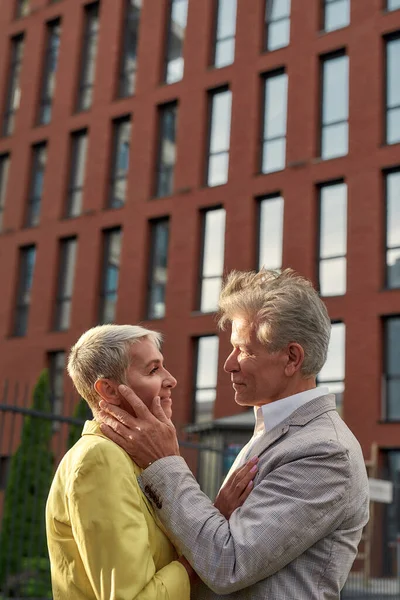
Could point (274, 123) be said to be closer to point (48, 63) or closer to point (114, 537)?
point (48, 63)

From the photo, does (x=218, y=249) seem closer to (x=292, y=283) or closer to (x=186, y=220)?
(x=186, y=220)

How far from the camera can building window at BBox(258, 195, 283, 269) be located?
20.2m

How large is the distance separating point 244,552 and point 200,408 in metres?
18.2

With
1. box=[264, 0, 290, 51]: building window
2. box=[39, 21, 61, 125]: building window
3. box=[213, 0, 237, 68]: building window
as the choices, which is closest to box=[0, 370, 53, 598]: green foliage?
box=[213, 0, 237, 68]: building window

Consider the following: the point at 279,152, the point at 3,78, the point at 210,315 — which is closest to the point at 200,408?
the point at 210,315

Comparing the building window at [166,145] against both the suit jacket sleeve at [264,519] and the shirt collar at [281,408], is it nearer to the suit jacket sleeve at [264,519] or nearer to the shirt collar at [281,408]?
the shirt collar at [281,408]

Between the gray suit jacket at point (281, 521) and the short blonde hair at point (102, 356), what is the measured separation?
1.11 ft

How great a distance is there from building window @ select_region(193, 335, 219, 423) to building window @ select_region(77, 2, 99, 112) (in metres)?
8.61

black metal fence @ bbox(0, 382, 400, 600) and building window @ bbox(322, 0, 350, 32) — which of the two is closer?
black metal fence @ bbox(0, 382, 400, 600)

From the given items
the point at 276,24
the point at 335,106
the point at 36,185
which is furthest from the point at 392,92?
the point at 36,185

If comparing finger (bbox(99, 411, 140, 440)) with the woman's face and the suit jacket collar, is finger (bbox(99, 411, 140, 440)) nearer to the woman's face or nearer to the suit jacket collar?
the woman's face

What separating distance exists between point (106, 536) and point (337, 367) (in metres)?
16.7

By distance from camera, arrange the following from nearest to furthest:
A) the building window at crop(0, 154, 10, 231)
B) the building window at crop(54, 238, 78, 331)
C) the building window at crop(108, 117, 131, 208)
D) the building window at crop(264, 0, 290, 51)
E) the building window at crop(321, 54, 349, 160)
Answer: the building window at crop(321, 54, 349, 160)
the building window at crop(264, 0, 290, 51)
the building window at crop(108, 117, 131, 208)
the building window at crop(54, 238, 78, 331)
the building window at crop(0, 154, 10, 231)

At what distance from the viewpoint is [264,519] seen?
2.20m
